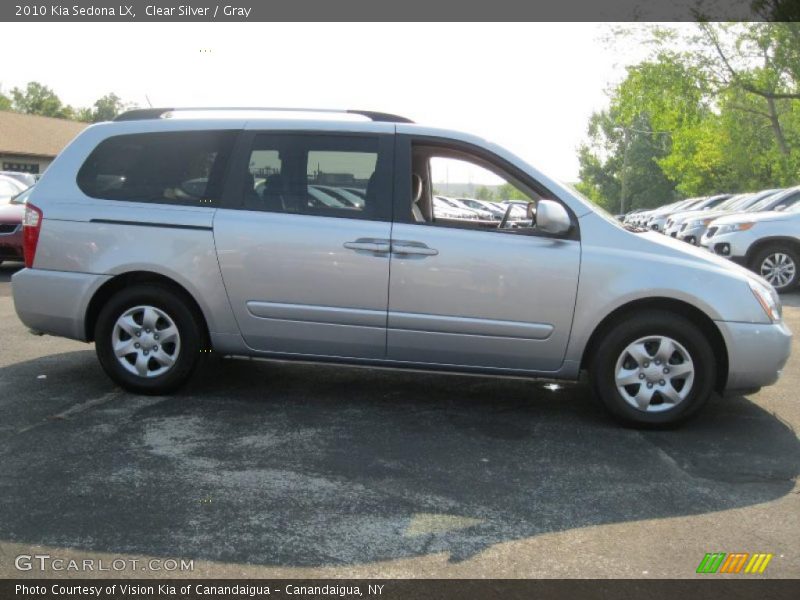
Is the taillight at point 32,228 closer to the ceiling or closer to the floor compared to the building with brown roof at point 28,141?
closer to the floor

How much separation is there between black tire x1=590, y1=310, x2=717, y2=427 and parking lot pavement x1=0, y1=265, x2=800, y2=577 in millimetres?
135

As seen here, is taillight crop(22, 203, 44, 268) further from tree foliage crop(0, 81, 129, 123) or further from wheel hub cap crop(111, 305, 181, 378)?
tree foliage crop(0, 81, 129, 123)

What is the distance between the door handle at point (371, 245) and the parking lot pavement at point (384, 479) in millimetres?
1096

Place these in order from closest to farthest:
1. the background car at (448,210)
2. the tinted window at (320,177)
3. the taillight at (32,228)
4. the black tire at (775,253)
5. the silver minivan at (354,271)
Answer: the silver minivan at (354,271) → the tinted window at (320,177) → the taillight at (32,228) → the background car at (448,210) → the black tire at (775,253)

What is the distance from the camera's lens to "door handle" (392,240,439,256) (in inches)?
207

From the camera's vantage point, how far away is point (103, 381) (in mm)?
6133

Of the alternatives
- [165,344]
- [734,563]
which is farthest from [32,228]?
[734,563]

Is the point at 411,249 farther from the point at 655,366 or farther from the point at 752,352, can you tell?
the point at 752,352

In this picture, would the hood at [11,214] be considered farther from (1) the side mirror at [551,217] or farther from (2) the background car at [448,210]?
(1) the side mirror at [551,217]

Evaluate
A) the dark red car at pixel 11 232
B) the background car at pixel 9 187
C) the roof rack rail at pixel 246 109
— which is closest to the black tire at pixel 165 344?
the roof rack rail at pixel 246 109

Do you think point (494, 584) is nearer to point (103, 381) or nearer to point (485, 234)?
point (485, 234)

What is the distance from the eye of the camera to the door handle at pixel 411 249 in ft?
17.2
